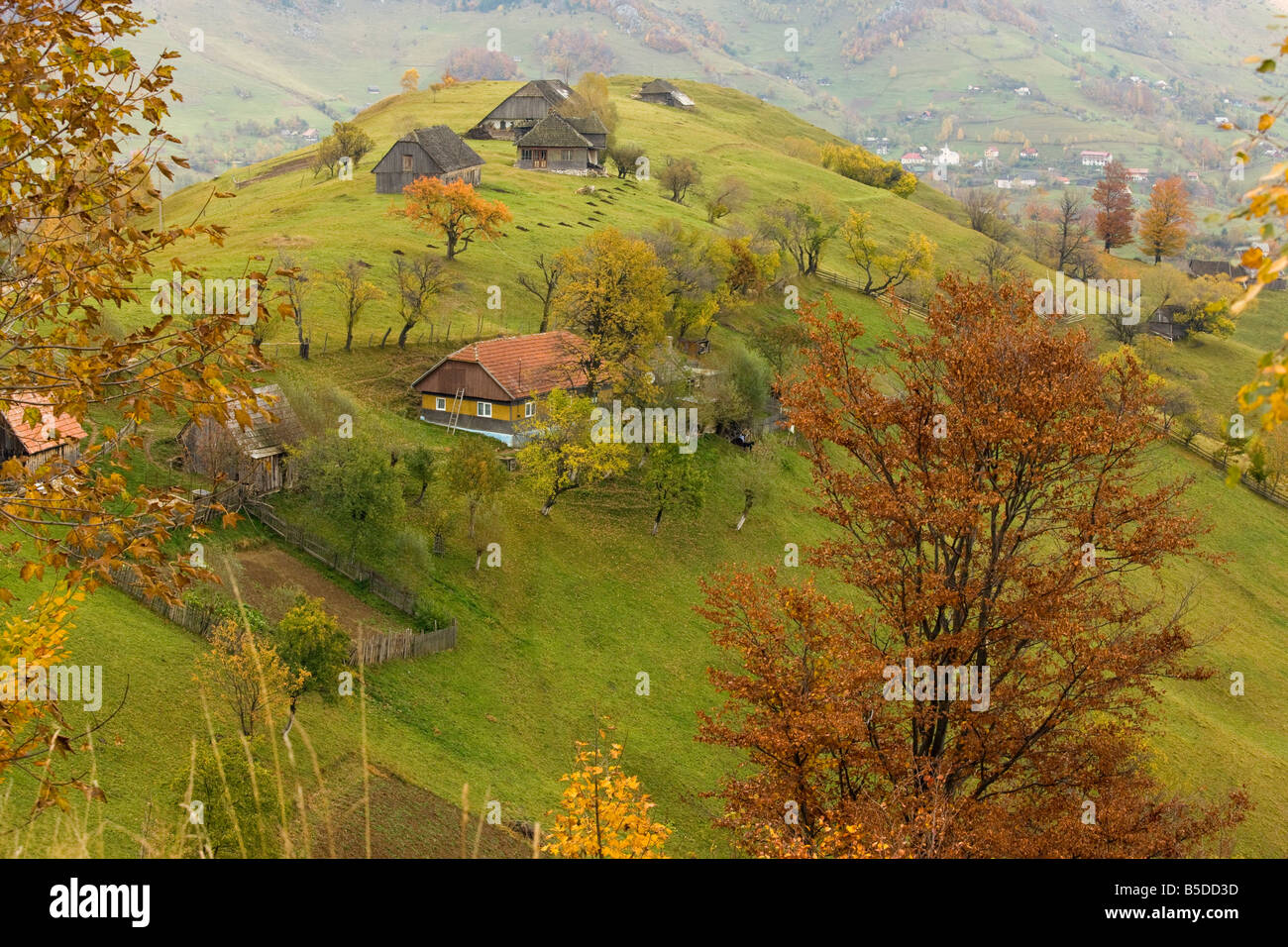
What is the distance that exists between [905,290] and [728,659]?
199 ft

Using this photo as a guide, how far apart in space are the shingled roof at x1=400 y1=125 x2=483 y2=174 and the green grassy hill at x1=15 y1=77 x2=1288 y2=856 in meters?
6.39

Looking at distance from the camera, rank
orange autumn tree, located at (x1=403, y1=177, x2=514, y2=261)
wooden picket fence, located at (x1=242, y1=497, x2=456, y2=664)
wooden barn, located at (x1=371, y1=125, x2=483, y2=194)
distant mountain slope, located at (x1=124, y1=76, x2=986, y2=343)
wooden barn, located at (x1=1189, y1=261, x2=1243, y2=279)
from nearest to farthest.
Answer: wooden picket fence, located at (x1=242, y1=497, x2=456, y2=664) → distant mountain slope, located at (x1=124, y1=76, x2=986, y2=343) → orange autumn tree, located at (x1=403, y1=177, x2=514, y2=261) → wooden barn, located at (x1=371, y1=125, x2=483, y2=194) → wooden barn, located at (x1=1189, y1=261, x2=1243, y2=279)

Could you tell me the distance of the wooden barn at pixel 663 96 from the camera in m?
176

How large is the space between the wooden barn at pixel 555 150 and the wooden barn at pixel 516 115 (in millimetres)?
14147

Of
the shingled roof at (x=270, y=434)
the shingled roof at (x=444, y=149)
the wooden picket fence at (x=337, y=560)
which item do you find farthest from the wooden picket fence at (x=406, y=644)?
the shingled roof at (x=444, y=149)

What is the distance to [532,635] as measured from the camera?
146 feet

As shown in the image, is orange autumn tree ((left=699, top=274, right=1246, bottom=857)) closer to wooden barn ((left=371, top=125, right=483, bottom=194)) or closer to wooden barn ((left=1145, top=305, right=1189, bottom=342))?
wooden barn ((left=371, top=125, right=483, bottom=194))

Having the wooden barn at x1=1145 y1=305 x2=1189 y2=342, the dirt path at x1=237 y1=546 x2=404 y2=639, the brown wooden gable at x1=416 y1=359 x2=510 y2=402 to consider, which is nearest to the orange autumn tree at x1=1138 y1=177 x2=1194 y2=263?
the wooden barn at x1=1145 y1=305 x2=1189 y2=342

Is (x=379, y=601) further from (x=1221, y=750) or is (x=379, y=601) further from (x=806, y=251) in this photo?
(x=806, y=251)

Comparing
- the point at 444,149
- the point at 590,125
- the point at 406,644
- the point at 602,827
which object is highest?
the point at 602,827

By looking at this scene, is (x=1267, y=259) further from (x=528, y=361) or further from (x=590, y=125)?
(x=590, y=125)

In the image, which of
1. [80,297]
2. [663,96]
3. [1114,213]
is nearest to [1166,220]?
[1114,213]

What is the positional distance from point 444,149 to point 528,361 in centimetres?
4397

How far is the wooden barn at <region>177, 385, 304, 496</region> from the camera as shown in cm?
4200
